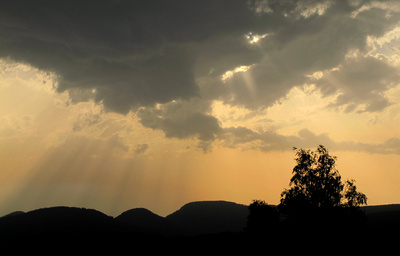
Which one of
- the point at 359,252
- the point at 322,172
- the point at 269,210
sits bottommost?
the point at 359,252

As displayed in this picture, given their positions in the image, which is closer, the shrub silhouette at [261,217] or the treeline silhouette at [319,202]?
the treeline silhouette at [319,202]

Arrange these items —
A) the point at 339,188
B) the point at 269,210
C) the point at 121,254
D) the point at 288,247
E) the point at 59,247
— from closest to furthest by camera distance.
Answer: the point at 288,247, the point at 121,254, the point at 339,188, the point at 59,247, the point at 269,210

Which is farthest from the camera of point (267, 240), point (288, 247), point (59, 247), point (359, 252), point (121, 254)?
point (59, 247)

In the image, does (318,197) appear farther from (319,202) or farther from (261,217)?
(261,217)

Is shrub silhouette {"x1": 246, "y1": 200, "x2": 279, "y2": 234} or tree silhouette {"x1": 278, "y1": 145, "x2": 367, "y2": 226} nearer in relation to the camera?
tree silhouette {"x1": 278, "y1": 145, "x2": 367, "y2": 226}

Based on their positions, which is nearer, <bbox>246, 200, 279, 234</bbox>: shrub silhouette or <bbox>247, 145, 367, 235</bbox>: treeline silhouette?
<bbox>247, 145, 367, 235</bbox>: treeline silhouette

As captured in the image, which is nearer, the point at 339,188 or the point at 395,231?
the point at 395,231

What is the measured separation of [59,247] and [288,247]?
47.2 m

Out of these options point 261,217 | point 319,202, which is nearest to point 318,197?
point 319,202

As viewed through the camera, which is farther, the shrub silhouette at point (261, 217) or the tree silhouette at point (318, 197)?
the shrub silhouette at point (261, 217)

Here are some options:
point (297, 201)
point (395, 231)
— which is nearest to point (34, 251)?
point (297, 201)

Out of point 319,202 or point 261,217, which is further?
point 261,217

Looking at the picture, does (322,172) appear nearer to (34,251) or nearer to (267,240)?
(267,240)

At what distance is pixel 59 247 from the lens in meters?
62.2
